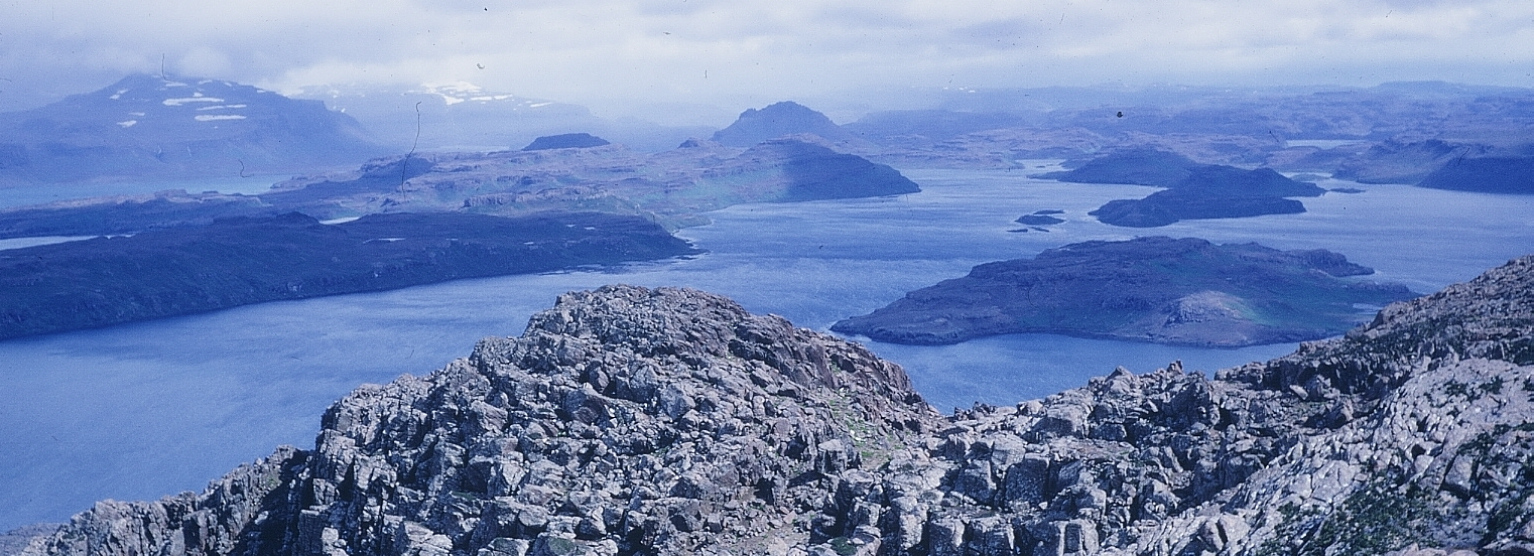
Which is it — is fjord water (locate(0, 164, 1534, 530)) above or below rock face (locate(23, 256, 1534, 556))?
below

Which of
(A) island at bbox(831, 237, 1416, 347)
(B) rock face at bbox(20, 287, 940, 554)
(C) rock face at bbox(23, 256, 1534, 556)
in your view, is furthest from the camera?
(A) island at bbox(831, 237, 1416, 347)

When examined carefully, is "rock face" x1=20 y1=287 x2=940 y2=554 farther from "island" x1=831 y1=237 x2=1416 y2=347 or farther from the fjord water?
"island" x1=831 y1=237 x2=1416 y2=347

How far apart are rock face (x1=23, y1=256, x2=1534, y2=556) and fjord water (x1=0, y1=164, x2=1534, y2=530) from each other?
170 ft

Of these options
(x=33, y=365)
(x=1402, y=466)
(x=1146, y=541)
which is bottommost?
(x=33, y=365)

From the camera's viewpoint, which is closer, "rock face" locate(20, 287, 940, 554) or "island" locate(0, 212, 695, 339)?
"rock face" locate(20, 287, 940, 554)

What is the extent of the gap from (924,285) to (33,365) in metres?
107

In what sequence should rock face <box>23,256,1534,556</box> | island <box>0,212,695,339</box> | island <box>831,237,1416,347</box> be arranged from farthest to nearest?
1. island <box>0,212,695,339</box>
2. island <box>831,237,1416,347</box>
3. rock face <box>23,256,1534,556</box>

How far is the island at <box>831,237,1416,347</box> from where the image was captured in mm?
136125

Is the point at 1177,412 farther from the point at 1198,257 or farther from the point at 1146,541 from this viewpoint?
the point at 1198,257

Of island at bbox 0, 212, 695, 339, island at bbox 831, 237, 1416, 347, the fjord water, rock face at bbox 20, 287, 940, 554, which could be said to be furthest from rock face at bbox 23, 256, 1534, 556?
island at bbox 0, 212, 695, 339

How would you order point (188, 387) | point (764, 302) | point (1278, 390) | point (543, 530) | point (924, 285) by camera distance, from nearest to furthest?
point (543, 530) < point (1278, 390) < point (188, 387) < point (764, 302) < point (924, 285)

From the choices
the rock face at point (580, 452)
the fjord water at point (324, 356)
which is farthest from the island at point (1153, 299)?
the rock face at point (580, 452)

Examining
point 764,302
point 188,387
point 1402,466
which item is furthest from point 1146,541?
point 764,302

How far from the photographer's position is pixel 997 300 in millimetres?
153500
